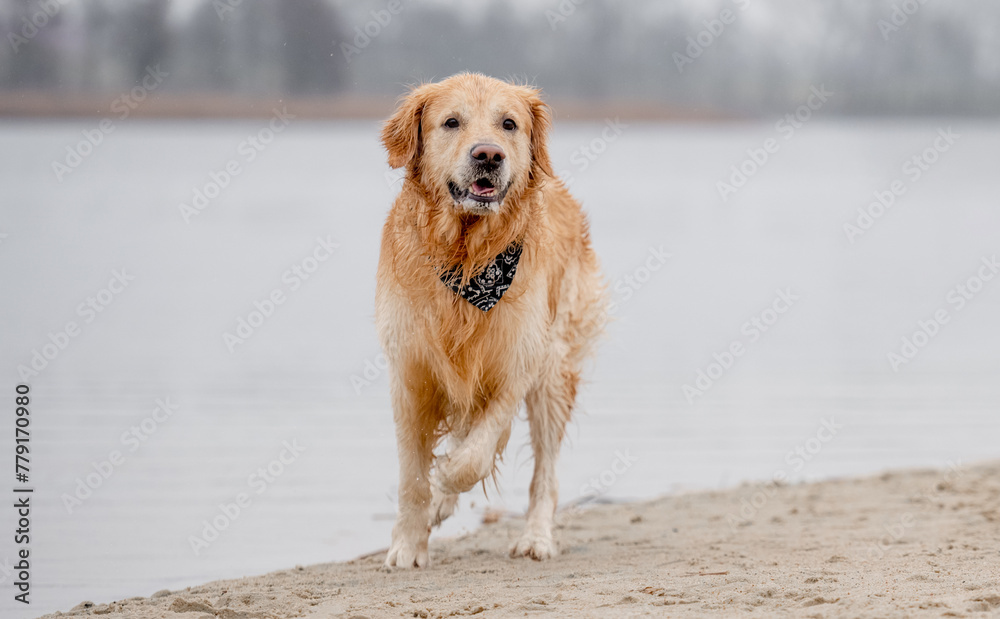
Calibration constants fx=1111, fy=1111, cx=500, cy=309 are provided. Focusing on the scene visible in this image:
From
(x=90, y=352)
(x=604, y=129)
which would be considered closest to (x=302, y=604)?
(x=90, y=352)

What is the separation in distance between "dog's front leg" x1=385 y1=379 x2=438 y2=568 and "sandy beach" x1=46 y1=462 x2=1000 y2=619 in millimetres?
133

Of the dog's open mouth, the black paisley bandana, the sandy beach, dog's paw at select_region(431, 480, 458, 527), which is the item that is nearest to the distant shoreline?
the sandy beach

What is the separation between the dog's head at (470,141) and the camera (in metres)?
4.73

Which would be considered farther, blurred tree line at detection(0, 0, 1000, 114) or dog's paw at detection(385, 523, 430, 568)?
Answer: blurred tree line at detection(0, 0, 1000, 114)

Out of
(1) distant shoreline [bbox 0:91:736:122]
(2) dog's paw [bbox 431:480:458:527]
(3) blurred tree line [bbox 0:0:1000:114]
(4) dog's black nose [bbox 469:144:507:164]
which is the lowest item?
(2) dog's paw [bbox 431:480:458:527]

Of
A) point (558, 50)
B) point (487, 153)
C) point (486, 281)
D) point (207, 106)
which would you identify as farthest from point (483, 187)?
point (558, 50)

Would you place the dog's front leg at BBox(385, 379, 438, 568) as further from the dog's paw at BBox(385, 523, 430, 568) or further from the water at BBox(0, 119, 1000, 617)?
the water at BBox(0, 119, 1000, 617)

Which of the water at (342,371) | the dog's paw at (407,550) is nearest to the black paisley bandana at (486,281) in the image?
the dog's paw at (407,550)

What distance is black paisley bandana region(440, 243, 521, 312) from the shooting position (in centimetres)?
495

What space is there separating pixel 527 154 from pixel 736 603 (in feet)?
7.32

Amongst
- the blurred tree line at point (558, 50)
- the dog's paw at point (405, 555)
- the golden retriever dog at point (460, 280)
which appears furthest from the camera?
the blurred tree line at point (558, 50)

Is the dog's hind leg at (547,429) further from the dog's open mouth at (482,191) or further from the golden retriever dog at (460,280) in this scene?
the dog's open mouth at (482,191)

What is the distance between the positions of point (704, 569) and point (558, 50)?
3904 cm

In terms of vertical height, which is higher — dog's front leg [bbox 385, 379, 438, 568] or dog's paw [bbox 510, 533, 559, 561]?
dog's front leg [bbox 385, 379, 438, 568]
